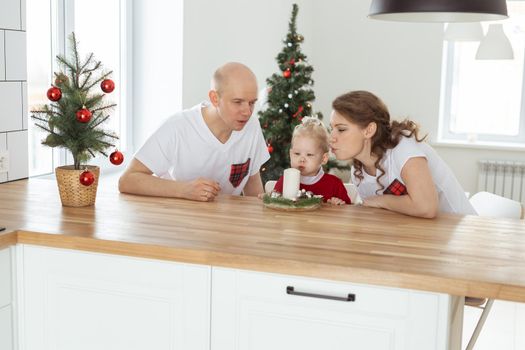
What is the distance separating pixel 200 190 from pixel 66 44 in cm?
140

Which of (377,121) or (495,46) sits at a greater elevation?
(495,46)

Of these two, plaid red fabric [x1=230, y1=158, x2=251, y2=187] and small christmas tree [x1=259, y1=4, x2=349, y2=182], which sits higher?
small christmas tree [x1=259, y1=4, x2=349, y2=182]

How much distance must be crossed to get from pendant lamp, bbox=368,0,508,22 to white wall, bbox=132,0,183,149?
1905 mm

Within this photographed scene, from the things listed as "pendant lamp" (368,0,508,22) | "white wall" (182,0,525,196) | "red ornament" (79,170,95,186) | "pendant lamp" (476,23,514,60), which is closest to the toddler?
"pendant lamp" (368,0,508,22)

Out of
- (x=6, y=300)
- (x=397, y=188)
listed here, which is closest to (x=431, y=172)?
(x=397, y=188)

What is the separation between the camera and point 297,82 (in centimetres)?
478

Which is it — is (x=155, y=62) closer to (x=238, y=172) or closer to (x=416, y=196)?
(x=238, y=172)

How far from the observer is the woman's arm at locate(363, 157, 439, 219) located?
2217 millimetres

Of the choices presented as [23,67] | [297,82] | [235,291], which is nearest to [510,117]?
[297,82]

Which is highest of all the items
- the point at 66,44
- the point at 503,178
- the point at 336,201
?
the point at 66,44

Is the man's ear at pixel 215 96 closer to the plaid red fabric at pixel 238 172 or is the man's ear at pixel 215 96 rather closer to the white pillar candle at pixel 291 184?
the plaid red fabric at pixel 238 172

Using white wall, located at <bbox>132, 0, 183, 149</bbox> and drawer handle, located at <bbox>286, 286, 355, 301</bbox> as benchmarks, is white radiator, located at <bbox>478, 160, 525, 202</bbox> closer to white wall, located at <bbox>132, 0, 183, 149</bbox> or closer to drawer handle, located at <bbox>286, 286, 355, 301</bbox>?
white wall, located at <bbox>132, 0, 183, 149</bbox>

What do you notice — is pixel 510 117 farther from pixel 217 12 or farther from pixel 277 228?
pixel 277 228

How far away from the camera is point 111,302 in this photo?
1.86 metres
